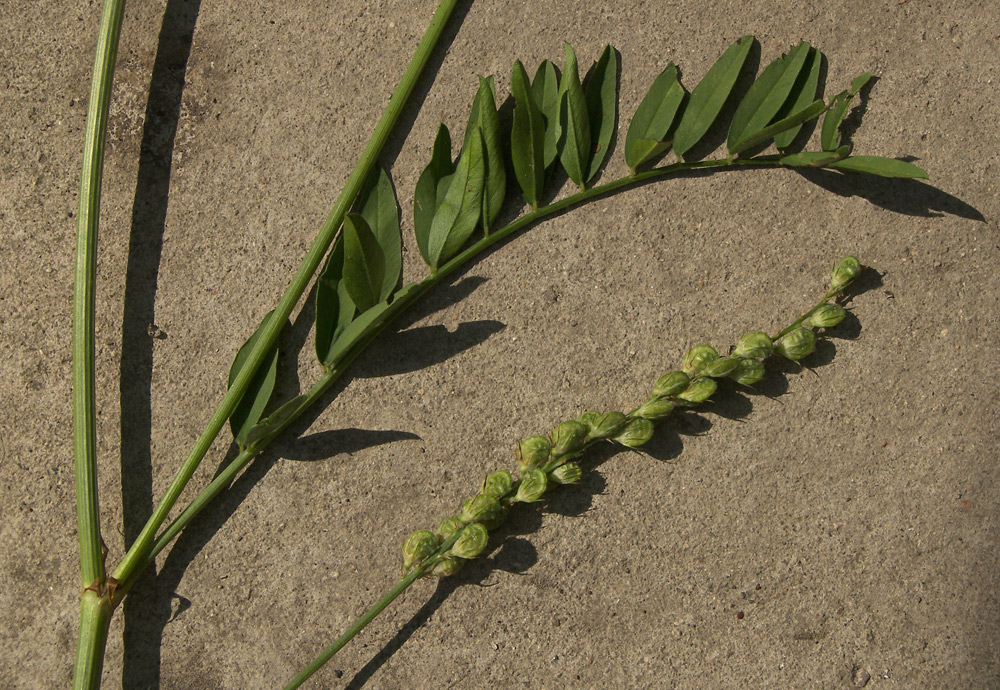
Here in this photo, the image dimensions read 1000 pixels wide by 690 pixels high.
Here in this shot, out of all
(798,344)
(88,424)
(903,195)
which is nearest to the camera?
(88,424)

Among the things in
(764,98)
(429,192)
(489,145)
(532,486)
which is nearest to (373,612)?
(532,486)

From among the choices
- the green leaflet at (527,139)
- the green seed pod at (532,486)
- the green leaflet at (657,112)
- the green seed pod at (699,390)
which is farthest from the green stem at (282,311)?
the green seed pod at (699,390)

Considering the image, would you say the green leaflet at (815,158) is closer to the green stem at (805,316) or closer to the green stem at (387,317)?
the green stem at (387,317)

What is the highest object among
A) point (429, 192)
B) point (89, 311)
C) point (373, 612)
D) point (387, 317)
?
point (429, 192)

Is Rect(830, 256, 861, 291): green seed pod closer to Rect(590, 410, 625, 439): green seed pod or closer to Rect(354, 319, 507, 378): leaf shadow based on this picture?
Rect(590, 410, 625, 439): green seed pod

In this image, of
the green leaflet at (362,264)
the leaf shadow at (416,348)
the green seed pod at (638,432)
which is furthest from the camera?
the leaf shadow at (416,348)

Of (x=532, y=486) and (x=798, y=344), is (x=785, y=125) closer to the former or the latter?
(x=798, y=344)

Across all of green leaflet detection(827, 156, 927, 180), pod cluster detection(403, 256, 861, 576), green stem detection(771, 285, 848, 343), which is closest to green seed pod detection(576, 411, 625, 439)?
pod cluster detection(403, 256, 861, 576)
